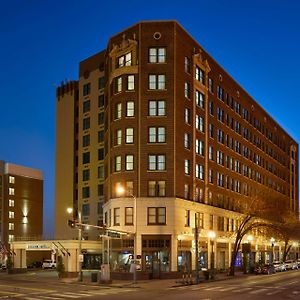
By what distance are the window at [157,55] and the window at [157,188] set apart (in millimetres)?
15632

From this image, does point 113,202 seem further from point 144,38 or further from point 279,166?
point 279,166

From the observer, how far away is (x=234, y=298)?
4031cm

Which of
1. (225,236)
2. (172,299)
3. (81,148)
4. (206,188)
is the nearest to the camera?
(172,299)

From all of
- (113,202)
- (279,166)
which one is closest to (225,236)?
(113,202)

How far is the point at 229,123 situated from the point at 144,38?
1059 inches

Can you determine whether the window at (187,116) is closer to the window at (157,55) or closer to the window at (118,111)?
the window at (157,55)

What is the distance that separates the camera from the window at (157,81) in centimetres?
7531

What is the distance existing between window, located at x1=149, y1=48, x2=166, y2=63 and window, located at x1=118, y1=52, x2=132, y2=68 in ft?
9.29

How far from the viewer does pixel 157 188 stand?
7369 cm

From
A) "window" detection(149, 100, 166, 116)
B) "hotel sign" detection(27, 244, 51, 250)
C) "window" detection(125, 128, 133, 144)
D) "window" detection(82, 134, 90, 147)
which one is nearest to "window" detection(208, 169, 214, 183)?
"window" detection(149, 100, 166, 116)

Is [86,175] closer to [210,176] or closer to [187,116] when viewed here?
[210,176]

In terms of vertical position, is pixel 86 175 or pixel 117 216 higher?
pixel 86 175

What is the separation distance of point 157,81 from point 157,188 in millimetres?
13755

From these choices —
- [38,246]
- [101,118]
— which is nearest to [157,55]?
[101,118]
